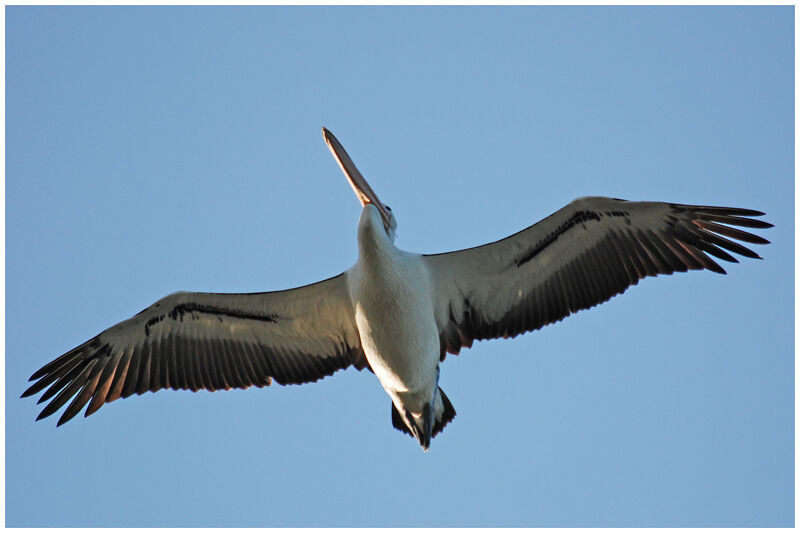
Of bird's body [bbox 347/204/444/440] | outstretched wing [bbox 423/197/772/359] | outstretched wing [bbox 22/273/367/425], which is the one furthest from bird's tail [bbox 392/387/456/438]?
outstretched wing [bbox 22/273/367/425]

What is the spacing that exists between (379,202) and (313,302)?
1.12 meters

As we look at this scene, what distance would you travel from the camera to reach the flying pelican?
368 inches

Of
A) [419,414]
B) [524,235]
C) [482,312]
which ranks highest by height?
[524,235]

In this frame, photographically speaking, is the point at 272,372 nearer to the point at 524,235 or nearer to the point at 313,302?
the point at 313,302

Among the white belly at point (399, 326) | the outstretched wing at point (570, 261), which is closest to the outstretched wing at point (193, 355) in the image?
the white belly at point (399, 326)

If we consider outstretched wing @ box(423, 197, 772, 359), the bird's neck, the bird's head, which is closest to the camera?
the bird's neck

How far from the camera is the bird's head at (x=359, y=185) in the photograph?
10.1 m

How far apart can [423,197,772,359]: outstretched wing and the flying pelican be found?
0.04 feet

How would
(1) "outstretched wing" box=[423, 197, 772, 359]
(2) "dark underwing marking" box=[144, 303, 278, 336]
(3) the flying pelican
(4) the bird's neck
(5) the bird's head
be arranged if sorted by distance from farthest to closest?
(2) "dark underwing marking" box=[144, 303, 278, 336]
(5) the bird's head
(1) "outstretched wing" box=[423, 197, 772, 359]
(3) the flying pelican
(4) the bird's neck

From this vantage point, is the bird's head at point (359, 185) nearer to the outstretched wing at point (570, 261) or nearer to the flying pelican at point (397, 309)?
the flying pelican at point (397, 309)

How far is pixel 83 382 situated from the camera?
10414 mm

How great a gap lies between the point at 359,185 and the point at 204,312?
6.19ft

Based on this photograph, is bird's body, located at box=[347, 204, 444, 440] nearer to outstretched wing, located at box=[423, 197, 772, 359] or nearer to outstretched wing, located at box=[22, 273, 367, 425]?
outstretched wing, located at box=[423, 197, 772, 359]

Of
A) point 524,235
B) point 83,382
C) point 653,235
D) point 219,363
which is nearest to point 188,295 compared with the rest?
point 219,363
